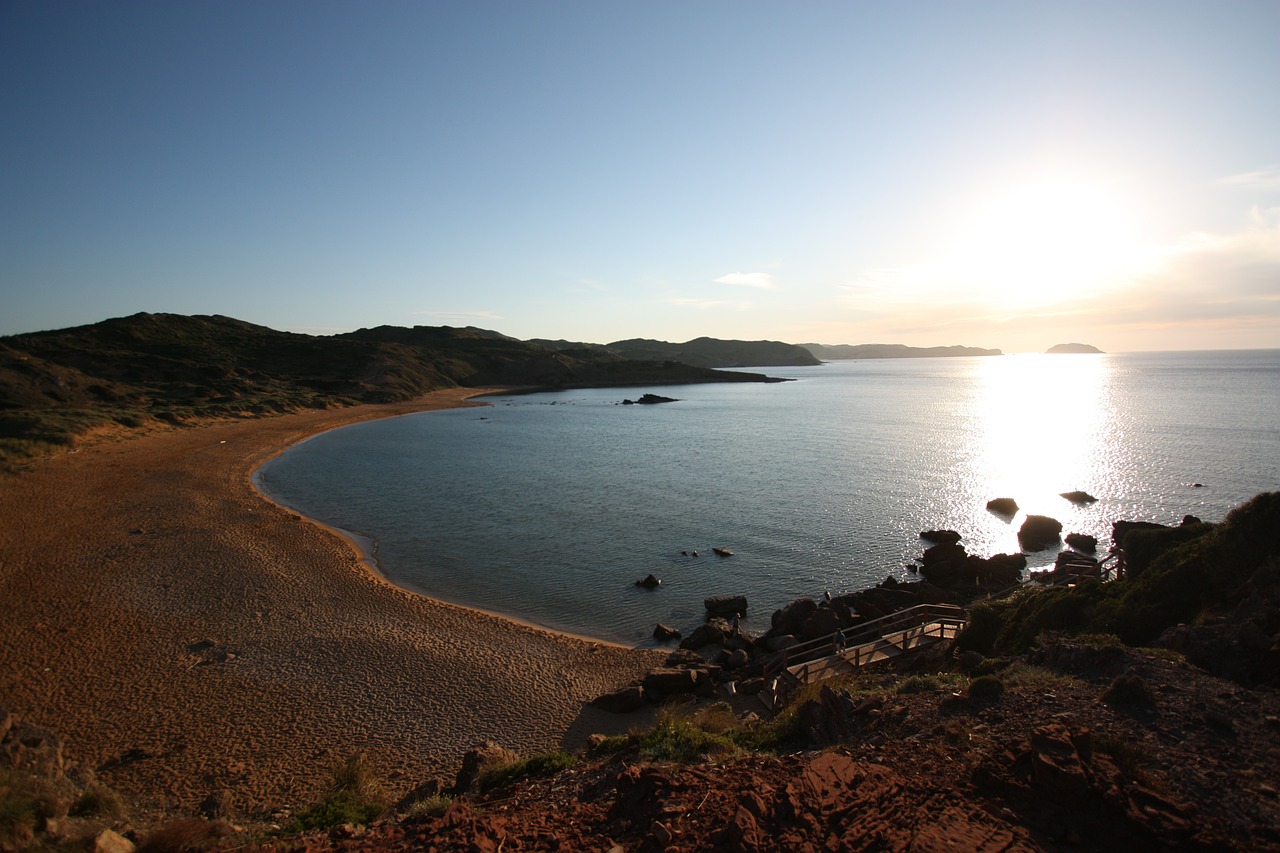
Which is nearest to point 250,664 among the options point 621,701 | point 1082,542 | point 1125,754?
point 621,701

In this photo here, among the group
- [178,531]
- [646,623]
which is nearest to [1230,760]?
[646,623]

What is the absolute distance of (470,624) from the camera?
2061 cm

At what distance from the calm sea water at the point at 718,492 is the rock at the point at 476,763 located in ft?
29.2

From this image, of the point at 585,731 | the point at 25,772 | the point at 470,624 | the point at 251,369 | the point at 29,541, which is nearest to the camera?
the point at 25,772

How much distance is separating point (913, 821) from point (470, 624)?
53.7 feet

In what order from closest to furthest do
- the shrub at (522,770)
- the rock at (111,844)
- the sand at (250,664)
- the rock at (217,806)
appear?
1. the rock at (111,844)
2. the shrub at (522,770)
3. the rock at (217,806)
4. the sand at (250,664)

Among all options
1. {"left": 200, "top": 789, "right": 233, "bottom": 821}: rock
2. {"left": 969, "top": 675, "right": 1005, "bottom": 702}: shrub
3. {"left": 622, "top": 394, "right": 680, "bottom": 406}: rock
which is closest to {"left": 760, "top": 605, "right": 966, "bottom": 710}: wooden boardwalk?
{"left": 969, "top": 675, "right": 1005, "bottom": 702}: shrub

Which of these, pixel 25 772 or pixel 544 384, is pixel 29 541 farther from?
pixel 544 384

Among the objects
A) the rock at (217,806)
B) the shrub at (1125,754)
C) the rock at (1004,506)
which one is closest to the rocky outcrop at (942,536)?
the rock at (1004,506)

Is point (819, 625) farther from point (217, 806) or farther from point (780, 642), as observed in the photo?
point (217, 806)

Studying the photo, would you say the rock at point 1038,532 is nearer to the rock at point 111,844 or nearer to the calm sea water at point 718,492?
the calm sea water at point 718,492

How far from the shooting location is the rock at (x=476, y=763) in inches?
426

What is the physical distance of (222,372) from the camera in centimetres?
9331

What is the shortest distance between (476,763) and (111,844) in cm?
512
